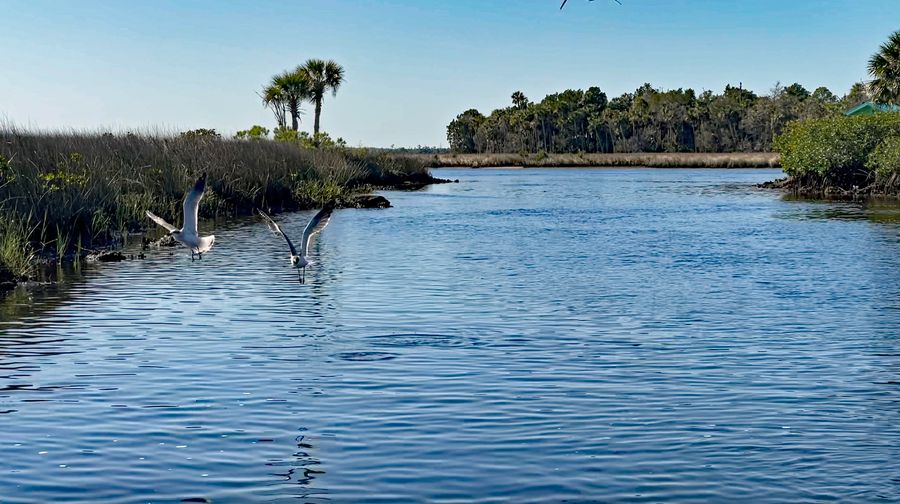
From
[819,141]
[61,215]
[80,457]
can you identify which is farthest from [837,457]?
[819,141]

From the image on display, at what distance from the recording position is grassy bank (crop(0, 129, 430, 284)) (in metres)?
24.3

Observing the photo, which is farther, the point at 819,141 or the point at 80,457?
the point at 819,141

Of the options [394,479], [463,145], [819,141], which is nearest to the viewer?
[394,479]

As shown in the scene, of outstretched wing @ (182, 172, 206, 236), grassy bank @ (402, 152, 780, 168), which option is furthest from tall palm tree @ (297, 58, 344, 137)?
outstretched wing @ (182, 172, 206, 236)

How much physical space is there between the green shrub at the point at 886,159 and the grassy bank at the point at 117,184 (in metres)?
26.8

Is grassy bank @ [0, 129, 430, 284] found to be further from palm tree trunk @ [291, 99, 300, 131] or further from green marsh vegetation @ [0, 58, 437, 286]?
palm tree trunk @ [291, 99, 300, 131]

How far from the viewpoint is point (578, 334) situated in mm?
→ 16500

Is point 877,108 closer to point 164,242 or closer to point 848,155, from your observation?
point 848,155

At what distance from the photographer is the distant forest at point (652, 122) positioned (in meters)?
156

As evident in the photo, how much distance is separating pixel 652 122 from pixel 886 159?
103 m

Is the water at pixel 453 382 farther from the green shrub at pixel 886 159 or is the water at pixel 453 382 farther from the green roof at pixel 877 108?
the green roof at pixel 877 108

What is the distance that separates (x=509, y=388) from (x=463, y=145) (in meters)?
166

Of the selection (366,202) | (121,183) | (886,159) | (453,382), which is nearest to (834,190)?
(886,159)

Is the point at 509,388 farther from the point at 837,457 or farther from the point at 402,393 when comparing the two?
the point at 837,457
